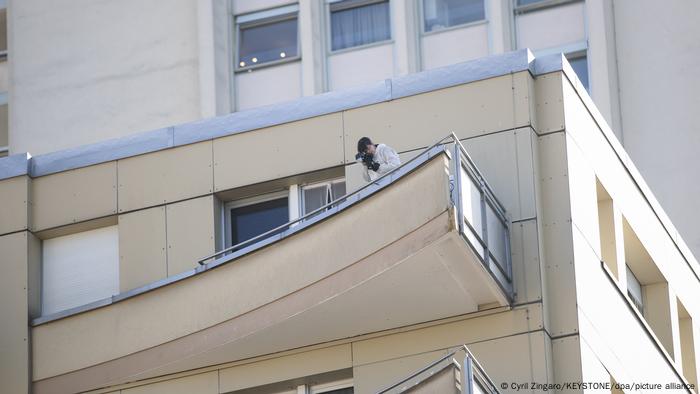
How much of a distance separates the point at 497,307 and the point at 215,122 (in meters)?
5.55

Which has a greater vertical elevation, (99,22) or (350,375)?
(99,22)

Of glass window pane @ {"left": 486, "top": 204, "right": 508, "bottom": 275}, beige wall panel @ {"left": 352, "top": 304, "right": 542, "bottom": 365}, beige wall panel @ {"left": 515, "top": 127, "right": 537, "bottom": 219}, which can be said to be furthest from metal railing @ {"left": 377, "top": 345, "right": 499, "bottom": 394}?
beige wall panel @ {"left": 515, "top": 127, "right": 537, "bottom": 219}

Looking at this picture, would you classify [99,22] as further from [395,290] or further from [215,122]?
[395,290]

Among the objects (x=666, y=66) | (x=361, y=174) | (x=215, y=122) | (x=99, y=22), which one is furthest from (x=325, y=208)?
(x=99, y=22)

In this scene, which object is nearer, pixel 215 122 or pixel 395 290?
pixel 395 290

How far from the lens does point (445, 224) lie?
26.3 m

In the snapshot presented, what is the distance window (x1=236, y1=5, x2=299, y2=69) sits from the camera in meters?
43.7

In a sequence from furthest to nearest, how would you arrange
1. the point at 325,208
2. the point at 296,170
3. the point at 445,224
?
the point at 296,170 < the point at 325,208 < the point at 445,224

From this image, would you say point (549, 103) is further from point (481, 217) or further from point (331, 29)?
point (331, 29)

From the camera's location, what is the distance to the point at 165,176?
30.7m

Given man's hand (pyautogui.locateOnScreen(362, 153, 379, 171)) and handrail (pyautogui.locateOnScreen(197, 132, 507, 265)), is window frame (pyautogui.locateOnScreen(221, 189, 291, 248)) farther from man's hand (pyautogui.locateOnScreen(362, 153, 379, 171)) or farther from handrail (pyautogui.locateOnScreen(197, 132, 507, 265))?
man's hand (pyautogui.locateOnScreen(362, 153, 379, 171))

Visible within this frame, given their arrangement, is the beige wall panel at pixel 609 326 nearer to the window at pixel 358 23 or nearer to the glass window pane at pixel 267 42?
the window at pixel 358 23

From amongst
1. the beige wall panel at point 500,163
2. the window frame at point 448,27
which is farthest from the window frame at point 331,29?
the beige wall panel at point 500,163

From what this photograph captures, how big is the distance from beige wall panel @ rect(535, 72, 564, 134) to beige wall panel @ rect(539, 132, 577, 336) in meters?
0.15
